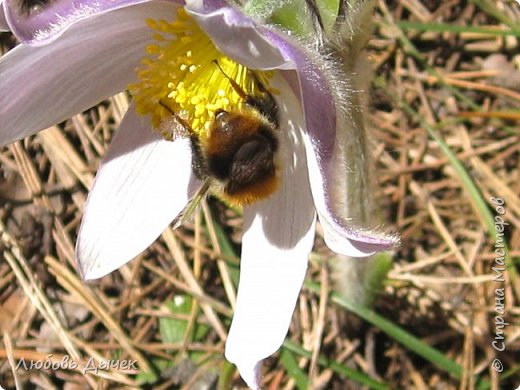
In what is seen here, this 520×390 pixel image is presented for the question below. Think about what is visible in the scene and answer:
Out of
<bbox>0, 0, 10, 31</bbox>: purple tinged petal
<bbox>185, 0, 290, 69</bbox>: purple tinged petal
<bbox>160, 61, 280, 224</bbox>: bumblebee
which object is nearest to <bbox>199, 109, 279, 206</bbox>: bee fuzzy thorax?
<bbox>160, 61, 280, 224</bbox>: bumblebee

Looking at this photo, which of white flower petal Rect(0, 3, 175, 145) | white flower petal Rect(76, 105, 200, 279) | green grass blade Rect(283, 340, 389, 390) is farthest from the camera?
green grass blade Rect(283, 340, 389, 390)

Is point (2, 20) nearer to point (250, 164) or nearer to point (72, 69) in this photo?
point (72, 69)

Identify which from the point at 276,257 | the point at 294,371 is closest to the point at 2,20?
the point at 276,257

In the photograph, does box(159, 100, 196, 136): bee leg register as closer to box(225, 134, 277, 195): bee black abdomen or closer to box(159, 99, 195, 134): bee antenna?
box(159, 99, 195, 134): bee antenna

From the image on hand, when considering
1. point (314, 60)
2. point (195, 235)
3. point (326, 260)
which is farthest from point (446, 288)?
point (314, 60)

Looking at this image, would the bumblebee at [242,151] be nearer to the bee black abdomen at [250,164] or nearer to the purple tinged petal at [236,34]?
the bee black abdomen at [250,164]

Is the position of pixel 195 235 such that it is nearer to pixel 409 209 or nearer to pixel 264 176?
pixel 409 209
